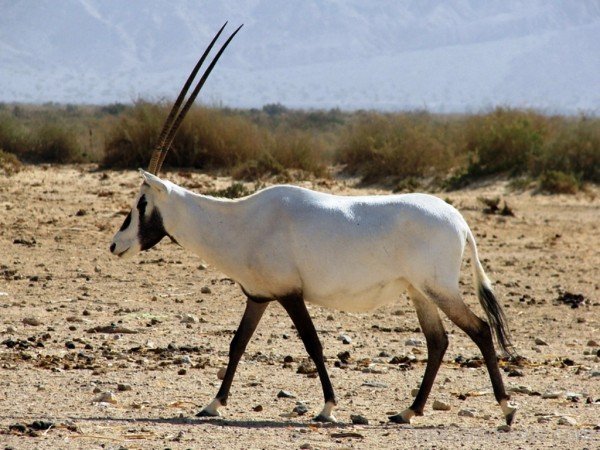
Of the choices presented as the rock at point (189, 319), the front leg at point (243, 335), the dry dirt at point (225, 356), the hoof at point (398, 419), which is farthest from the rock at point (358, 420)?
the rock at point (189, 319)

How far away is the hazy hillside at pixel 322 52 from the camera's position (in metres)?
111

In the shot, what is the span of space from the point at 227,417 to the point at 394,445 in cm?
123

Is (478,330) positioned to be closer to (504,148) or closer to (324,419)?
(324,419)

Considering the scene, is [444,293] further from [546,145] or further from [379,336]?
[546,145]

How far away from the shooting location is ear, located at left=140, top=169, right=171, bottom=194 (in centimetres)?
830

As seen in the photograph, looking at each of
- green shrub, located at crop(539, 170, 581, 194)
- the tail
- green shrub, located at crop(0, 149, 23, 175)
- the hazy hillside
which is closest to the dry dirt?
the tail

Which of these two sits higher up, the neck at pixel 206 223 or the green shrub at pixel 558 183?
the neck at pixel 206 223

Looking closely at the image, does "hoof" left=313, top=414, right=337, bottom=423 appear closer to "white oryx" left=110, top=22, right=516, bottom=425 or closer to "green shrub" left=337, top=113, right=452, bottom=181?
"white oryx" left=110, top=22, right=516, bottom=425

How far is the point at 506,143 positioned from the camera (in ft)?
76.0

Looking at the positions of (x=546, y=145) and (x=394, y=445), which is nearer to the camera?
(x=394, y=445)

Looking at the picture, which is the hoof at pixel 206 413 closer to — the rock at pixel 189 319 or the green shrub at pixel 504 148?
the rock at pixel 189 319

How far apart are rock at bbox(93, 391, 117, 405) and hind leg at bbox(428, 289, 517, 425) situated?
83.5 inches

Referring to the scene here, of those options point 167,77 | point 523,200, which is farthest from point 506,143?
point 167,77

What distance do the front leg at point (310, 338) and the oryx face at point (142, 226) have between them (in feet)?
3.32
